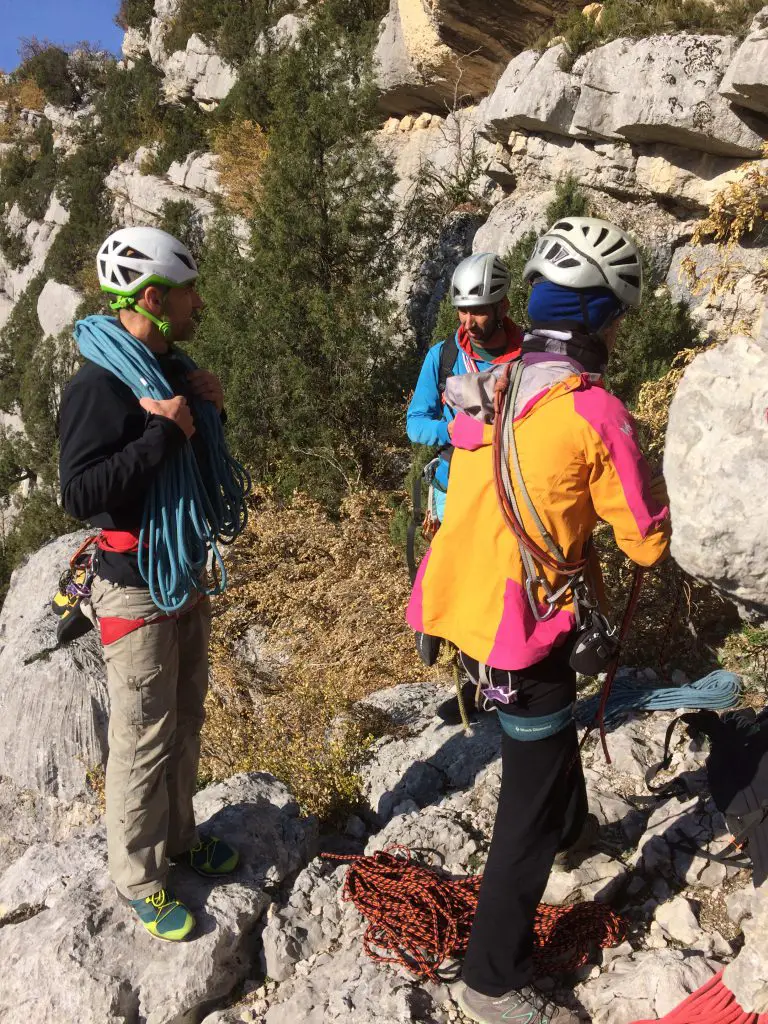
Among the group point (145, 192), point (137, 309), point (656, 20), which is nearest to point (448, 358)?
point (137, 309)

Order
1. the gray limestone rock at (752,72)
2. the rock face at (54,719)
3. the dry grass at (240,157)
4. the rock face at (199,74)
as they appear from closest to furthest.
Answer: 1. the rock face at (54,719)
2. the gray limestone rock at (752,72)
3. the dry grass at (240,157)
4. the rock face at (199,74)

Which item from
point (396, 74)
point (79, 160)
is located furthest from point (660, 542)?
point (79, 160)

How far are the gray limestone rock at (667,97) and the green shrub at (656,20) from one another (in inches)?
6.5

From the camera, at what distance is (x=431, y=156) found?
11.0m

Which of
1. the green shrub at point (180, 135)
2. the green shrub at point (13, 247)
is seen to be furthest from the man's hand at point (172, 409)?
the green shrub at point (13, 247)

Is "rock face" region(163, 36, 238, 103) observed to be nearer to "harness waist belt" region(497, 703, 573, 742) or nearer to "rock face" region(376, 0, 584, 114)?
"rock face" region(376, 0, 584, 114)

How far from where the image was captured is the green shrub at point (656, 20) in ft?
22.5

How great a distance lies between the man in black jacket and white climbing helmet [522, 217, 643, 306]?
117 cm

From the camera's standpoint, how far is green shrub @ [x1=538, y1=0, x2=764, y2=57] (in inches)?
270

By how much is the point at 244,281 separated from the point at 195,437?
6330mm

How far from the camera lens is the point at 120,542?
7.95 ft

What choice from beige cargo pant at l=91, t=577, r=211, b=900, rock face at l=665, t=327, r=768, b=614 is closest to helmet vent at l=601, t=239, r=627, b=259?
rock face at l=665, t=327, r=768, b=614

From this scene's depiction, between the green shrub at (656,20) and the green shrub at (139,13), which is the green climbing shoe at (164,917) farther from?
the green shrub at (139,13)

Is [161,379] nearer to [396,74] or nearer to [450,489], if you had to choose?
[450,489]
